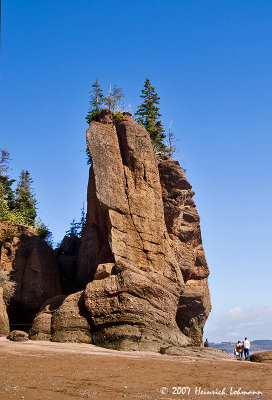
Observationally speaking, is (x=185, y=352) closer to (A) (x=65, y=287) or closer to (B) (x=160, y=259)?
(B) (x=160, y=259)

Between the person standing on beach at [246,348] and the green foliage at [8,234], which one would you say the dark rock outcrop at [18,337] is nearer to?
the green foliage at [8,234]

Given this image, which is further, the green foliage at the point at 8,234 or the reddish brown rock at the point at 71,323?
the green foliage at the point at 8,234

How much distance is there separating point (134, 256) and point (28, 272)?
961 centimetres

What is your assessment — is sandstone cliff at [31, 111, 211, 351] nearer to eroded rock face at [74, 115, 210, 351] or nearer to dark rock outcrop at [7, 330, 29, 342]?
eroded rock face at [74, 115, 210, 351]

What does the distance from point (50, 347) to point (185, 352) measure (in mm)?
7773

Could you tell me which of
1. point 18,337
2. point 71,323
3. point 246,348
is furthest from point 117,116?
point 246,348

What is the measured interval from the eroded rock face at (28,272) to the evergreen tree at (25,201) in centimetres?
1429

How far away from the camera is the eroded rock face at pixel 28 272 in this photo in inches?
1531

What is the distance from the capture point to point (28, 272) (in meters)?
39.8

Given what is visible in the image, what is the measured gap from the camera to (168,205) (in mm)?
41250

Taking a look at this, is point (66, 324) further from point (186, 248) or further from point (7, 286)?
point (186, 248)

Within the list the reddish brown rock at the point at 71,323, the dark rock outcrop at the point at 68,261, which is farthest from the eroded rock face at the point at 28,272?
the reddish brown rock at the point at 71,323

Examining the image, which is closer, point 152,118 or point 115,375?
point 115,375

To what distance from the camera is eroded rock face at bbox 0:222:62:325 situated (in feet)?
128
